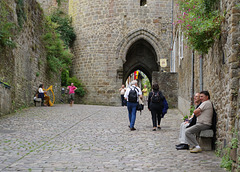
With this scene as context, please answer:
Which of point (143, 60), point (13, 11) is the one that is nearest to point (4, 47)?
point (13, 11)

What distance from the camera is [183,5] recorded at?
23.1 ft

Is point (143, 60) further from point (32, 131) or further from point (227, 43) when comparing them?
point (227, 43)

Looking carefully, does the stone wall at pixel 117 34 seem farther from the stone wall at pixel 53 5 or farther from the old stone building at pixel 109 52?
the stone wall at pixel 53 5

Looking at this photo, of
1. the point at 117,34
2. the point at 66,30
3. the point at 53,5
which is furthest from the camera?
the point at 53,5

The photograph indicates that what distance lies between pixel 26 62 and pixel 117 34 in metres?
9.01

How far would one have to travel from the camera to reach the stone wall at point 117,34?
72.3 feet

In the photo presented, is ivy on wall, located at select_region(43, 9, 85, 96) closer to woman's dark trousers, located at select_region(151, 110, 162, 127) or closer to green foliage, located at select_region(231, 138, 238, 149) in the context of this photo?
woman's dark trousers, located at select_region(151, 110, 162, 127)

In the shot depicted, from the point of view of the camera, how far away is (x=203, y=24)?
5629 millimetres

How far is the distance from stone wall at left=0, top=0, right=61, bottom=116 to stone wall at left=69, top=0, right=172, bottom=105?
442 centimetres

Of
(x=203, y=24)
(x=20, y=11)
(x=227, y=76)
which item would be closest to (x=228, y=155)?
(x=227, y=76)

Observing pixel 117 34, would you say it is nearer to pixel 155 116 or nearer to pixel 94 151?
pixel 155 116

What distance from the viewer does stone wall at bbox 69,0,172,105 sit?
2203 centimetres

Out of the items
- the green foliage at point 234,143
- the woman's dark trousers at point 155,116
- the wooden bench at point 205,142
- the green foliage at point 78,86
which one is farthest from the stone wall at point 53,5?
the green foliage at point 234,143

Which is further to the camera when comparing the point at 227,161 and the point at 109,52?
the point at 109,52
